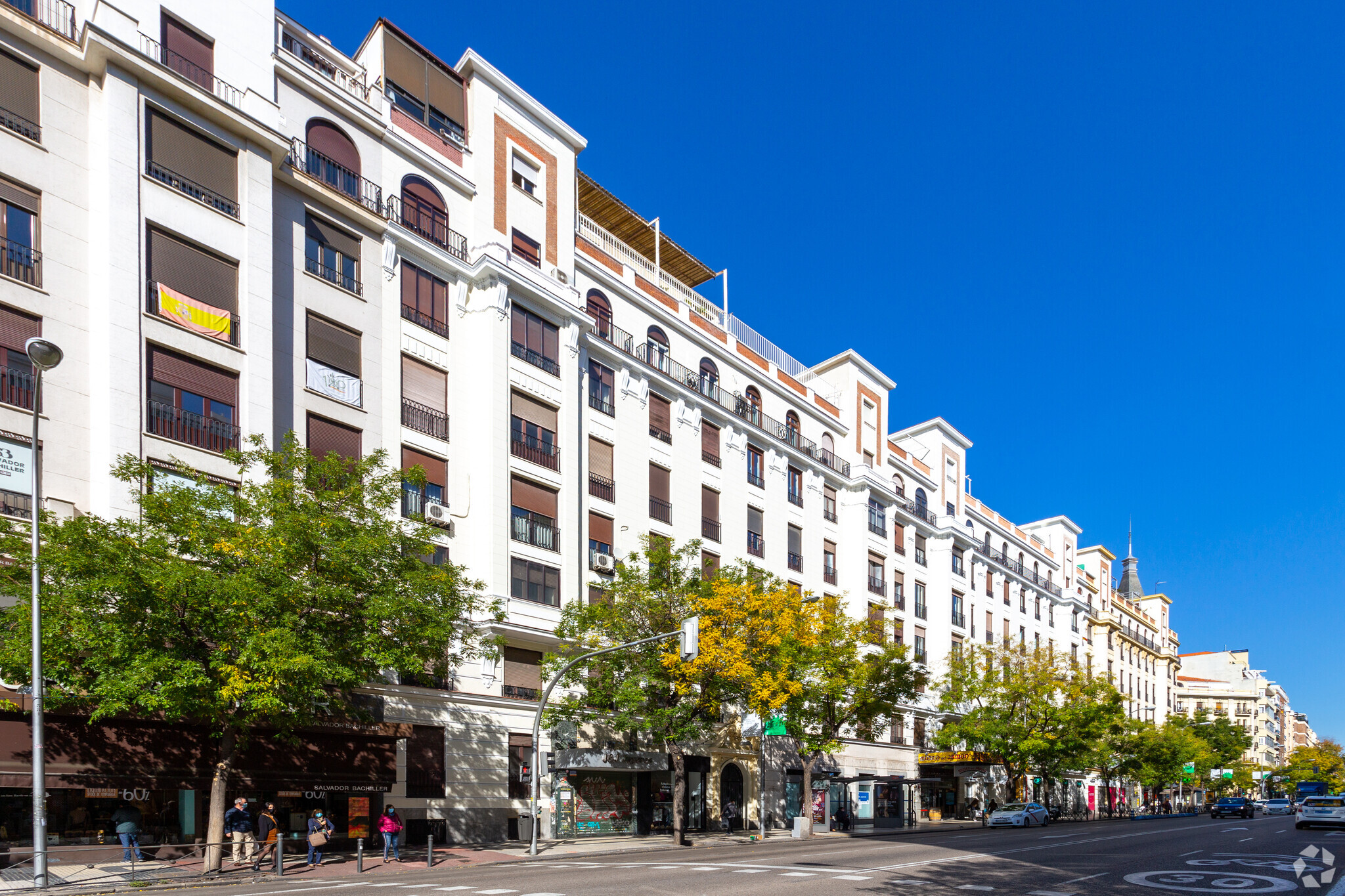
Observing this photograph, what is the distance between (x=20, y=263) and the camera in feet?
72.7

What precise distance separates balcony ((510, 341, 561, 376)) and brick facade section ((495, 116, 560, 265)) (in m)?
3.99

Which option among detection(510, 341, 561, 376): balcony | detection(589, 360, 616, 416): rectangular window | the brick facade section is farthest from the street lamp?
detection(589, 360, 616, 416): rectangular window

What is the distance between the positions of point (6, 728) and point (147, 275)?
1080 cm

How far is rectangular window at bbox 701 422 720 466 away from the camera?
43.1 meters

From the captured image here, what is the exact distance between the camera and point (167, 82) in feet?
80.7

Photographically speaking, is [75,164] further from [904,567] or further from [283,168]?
[904,567]

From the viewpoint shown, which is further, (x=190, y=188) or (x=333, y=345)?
(x=333, y=345)

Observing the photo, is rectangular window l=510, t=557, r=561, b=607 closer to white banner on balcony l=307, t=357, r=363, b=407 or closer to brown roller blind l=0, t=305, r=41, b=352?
white banner on balcony l=307, t=357, r=363, b=407

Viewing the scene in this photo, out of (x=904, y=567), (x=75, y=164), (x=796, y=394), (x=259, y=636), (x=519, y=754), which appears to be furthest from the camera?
(x=904, y=567)

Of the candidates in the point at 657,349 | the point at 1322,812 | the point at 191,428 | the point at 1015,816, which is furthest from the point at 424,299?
the point at 1322,812

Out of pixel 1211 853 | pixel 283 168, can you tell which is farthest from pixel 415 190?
pixel 1211 853

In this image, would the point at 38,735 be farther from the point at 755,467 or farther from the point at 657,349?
the point at 755,467

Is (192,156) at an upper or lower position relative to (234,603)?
upper

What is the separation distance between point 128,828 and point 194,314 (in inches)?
478
